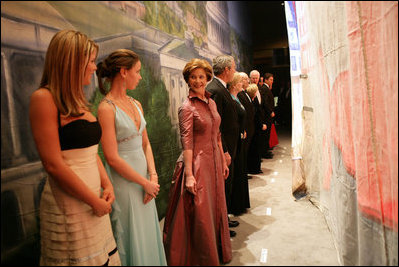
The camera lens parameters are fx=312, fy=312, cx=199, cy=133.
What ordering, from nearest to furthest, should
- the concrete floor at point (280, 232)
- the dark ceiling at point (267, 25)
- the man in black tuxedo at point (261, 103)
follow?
the concrete floor at point (280, 232), the man in black tuxedo at point (261, 103), the dark ceiling at point (267, 25)

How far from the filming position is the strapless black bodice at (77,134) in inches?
54.8

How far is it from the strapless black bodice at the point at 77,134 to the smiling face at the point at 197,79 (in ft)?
3.31

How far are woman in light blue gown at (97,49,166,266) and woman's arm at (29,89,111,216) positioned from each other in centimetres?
35

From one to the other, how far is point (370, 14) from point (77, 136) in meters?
1.59

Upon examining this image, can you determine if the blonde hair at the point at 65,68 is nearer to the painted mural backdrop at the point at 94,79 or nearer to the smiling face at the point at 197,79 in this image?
the painted mural backdrop at the point at 94,79

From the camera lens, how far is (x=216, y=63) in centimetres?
299

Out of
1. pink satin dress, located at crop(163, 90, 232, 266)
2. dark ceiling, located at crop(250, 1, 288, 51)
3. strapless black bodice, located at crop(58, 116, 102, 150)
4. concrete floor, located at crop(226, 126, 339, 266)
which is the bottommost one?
concrete floor, located at crop(226, 126, 339, 266)

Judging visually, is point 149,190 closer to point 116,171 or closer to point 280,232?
point 116,171

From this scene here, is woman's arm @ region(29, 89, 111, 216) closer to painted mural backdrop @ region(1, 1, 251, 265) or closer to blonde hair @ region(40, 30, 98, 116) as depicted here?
blonde hair @ region(40, 30, 98, 116)

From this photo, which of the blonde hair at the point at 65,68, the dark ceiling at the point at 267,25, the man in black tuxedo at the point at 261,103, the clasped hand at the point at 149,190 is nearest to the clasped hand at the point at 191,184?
the clasped hand at the point at 149,190

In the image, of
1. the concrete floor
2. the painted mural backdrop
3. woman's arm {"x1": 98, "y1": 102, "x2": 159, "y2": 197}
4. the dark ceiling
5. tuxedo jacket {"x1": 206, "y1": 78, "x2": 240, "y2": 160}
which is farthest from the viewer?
the dark ceiling

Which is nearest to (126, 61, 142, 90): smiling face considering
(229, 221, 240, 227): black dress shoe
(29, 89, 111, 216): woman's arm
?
(29, 89, 111, 216): woman's arm

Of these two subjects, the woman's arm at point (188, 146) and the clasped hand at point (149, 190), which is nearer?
the clasped hand at point (149, 190)

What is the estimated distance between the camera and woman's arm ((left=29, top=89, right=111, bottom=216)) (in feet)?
4.31
